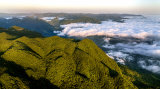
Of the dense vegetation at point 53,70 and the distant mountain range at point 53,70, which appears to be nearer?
the distant mountain range at point 53,70

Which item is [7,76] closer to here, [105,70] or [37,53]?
[37,53]

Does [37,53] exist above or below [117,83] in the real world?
above

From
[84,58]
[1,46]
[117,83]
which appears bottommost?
[117,83]

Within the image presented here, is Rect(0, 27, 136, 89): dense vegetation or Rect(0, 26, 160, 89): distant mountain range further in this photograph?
Rect(0, 27, 136, 89): dense vegetation

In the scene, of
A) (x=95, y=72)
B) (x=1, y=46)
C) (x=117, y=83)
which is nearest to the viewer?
(x=117, y=83)

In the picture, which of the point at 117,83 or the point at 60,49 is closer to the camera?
the point at 117,83

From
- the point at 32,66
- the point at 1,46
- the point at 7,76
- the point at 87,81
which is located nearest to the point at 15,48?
the point at 1,46

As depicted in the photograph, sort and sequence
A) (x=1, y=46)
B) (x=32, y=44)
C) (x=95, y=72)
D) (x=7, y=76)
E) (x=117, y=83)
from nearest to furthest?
1. (x=7, y=76)
2. (x=117, y=83)
3. (x=95, y=72)
4. (x=1, y=46)
5. (x=32, y=44)
